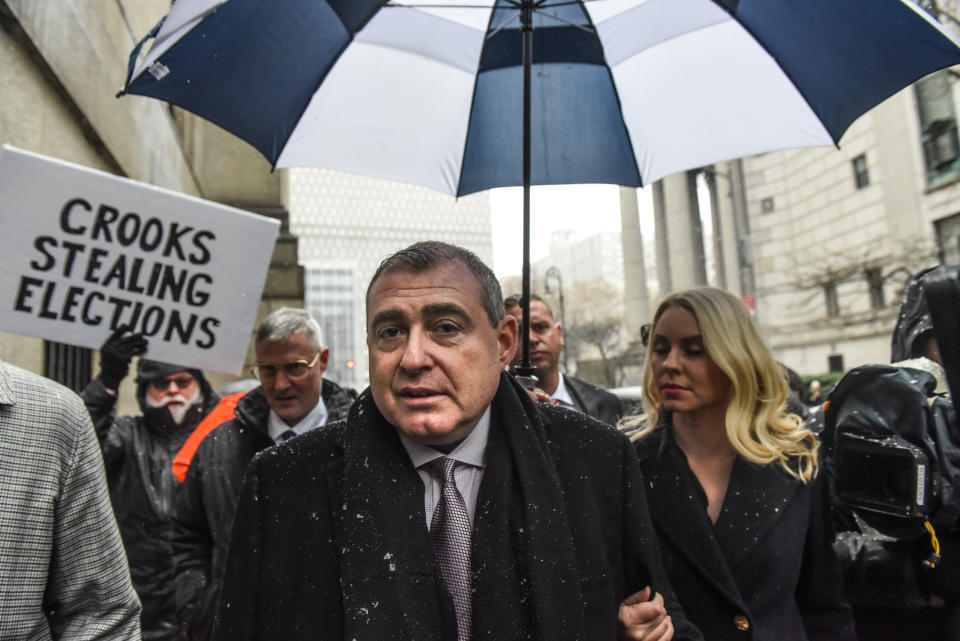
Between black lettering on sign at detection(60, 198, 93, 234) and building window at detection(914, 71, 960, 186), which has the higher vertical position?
building window at detection(914, 71, 960, 186)

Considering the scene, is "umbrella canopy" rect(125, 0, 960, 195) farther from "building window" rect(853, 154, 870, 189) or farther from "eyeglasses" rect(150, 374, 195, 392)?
"building window" rect(853, 154, 870, 189)

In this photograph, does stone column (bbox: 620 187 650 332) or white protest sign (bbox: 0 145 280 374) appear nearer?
white protest sign (bbox: 0 145 280 374)

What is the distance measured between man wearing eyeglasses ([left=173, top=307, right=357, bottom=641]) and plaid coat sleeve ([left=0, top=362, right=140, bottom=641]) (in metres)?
0.97

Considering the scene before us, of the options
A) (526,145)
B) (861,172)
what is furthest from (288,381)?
(861,172)

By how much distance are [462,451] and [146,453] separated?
2934 mm

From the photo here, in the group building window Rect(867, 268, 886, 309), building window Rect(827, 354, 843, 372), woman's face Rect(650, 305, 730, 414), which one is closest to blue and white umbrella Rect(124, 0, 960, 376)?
woman's face Rect(650, 305, 730, 414)

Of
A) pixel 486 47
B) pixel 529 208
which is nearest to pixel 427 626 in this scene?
pixel 529 208

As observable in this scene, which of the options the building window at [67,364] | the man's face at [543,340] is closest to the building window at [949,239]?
the man's face at [543,340]

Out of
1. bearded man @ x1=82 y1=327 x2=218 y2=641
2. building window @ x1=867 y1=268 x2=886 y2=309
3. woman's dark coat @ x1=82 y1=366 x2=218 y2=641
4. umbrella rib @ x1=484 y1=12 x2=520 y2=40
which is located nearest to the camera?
umbrella rib @ x1=484 y1=12 x2=520 y2=40

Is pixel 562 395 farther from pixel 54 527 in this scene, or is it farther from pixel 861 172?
pixel 861 172

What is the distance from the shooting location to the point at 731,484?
2729 millimetres

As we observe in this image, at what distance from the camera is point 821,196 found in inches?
1340

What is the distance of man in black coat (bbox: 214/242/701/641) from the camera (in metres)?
1.60

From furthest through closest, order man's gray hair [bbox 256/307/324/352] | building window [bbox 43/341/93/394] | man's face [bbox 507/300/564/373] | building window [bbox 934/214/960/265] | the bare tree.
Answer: building window [bbox 934/214/960/265], the bare tree, building window [bbox 43/341/93/394], man's face [bbox 507/300/564/373], man's gray hair [bbox 256/307/324/352]
